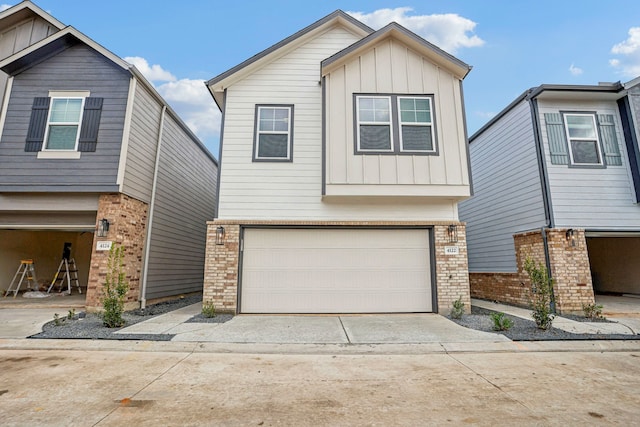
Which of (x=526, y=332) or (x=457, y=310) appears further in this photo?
(x=457, y=310)

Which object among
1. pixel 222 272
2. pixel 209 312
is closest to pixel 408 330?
pixel 209 312

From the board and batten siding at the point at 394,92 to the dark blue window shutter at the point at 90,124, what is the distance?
224 inches

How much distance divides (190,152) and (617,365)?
477 inches

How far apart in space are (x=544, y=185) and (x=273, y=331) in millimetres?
7671

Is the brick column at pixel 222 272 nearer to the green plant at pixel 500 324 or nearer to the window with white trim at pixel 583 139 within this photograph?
the green plant at pixel 500 324

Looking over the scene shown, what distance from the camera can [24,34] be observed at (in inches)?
389

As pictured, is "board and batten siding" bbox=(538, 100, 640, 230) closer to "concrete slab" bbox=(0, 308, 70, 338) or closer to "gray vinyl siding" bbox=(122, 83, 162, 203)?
"gray vinyl siding" bbox=(122, 83, 162, 203)

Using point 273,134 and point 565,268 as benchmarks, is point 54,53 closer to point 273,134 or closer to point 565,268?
point 273,134

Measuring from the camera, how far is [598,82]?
8.96 m

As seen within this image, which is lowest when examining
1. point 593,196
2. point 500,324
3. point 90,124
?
point 500,324

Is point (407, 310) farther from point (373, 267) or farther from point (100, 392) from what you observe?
point (100, 392)

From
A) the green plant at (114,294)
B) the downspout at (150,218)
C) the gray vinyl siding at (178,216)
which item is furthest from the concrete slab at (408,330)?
the gray vinyl siding at (178,216)

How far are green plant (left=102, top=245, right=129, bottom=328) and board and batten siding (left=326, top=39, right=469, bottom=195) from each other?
16.2 ft

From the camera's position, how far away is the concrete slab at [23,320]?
5.66m
